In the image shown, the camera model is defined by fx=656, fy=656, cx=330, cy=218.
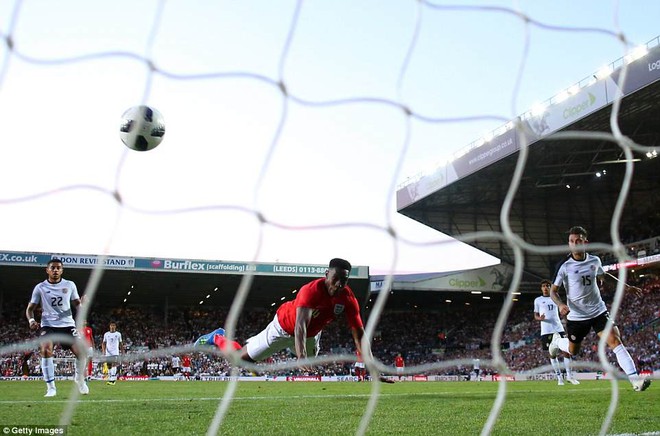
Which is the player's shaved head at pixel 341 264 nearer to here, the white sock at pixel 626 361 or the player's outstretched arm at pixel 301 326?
the player's outstretched arm at pixel 301 326

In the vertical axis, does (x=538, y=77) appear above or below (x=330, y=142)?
above

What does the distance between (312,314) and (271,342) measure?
88cm

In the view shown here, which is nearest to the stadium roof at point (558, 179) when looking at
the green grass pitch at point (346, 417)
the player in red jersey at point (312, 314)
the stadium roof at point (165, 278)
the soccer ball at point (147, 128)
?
the stadium roof at point (165, 278)

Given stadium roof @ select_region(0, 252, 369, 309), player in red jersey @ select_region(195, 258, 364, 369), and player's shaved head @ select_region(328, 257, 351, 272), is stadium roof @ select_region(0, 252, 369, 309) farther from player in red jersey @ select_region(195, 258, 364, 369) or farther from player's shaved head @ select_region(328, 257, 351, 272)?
player's shaved head @ select_region(328, 257, 351, 272)

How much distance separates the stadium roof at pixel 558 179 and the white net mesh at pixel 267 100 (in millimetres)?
14665

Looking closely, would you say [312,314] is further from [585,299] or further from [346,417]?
[585,299]

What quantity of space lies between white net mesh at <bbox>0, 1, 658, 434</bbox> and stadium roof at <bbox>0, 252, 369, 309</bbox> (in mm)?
22584

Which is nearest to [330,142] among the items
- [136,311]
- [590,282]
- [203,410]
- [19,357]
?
[203,410]

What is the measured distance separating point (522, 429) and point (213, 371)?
24.6 m

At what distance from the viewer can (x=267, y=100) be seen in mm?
3834

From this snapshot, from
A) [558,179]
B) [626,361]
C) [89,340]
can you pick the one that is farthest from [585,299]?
[558,179]

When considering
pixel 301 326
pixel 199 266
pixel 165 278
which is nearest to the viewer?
pixel 301 326

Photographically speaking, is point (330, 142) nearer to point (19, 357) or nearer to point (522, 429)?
point (522, 429)

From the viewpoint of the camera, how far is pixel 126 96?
12.4 feet
